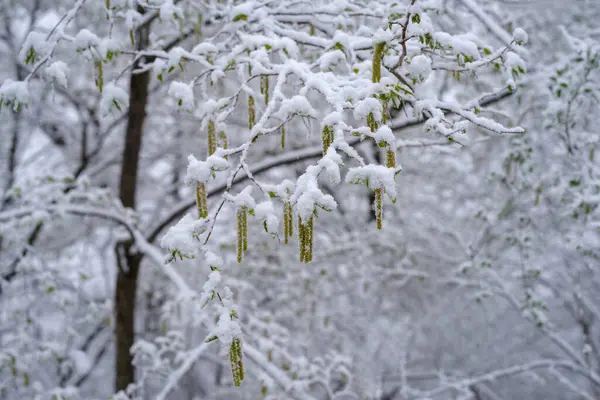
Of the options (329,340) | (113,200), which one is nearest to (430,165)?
(329,340)

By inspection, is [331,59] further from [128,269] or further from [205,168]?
[128,269]

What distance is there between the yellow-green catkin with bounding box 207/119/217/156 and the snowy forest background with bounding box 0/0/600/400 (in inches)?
0.5

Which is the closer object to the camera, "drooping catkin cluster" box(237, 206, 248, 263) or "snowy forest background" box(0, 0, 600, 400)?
"drooping catkin cluster" box(237, 206, 248, 263)

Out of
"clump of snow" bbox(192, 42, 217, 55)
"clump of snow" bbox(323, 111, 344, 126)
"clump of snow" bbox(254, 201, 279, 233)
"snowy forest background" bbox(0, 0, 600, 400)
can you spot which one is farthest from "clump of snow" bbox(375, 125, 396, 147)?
"clump of snow" bbox(192, 42, 217, 55)

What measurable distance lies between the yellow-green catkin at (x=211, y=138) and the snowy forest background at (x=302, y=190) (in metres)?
0.01

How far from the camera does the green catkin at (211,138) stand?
1770 mm

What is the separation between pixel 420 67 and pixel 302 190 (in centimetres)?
76

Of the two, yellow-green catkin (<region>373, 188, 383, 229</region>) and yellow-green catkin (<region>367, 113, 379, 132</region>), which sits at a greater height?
yellow-green catkin (<region>367, 113, 379, 132</region>)

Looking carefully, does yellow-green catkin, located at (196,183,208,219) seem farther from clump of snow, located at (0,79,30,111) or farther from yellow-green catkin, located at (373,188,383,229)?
clump of snow, located at (0,79,30,111)

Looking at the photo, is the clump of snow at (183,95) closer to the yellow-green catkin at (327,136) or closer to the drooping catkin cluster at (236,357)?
the yellow-green catkin at (327,136)

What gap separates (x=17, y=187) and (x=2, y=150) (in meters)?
4.32

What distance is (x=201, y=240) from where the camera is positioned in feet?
5.09

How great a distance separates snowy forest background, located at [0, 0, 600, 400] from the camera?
5.49 feet

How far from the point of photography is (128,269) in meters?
4.36
